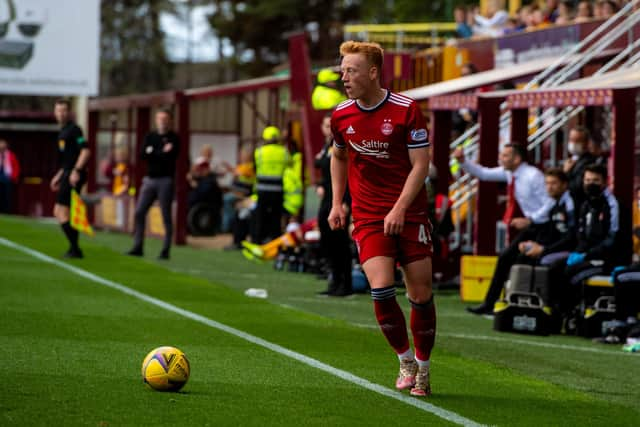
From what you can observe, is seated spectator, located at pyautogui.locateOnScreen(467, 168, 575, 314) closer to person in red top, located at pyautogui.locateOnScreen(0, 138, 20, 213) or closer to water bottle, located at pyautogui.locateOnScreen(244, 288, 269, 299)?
water bottle, located at pyautogui.locateOnScreen(244, 288, 269, 299)

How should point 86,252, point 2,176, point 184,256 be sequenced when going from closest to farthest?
point 86,252 → point 184,256 → point 2,176

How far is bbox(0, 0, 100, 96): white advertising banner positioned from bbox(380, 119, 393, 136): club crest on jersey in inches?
1128

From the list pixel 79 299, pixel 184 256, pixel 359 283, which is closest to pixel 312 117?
pixel 184 256

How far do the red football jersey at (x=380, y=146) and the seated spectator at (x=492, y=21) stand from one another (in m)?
17.3

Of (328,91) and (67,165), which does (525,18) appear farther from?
(67,165)

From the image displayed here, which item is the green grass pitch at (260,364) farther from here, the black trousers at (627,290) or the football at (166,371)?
the black trousers at (627,290)

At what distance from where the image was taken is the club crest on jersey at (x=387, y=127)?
7973mm

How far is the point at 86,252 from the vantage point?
19.8m

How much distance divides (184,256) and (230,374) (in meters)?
12.6

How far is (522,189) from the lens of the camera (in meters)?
14.0

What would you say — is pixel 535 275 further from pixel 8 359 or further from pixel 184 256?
pixel 184 256

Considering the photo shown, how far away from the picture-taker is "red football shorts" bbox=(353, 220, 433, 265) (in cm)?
806

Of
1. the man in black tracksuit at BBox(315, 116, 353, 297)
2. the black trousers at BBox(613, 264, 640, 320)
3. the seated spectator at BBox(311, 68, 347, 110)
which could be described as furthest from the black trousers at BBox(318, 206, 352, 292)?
the seated spectator at BBox(311, 68, 347, 110)

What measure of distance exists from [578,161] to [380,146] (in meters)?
6.28
